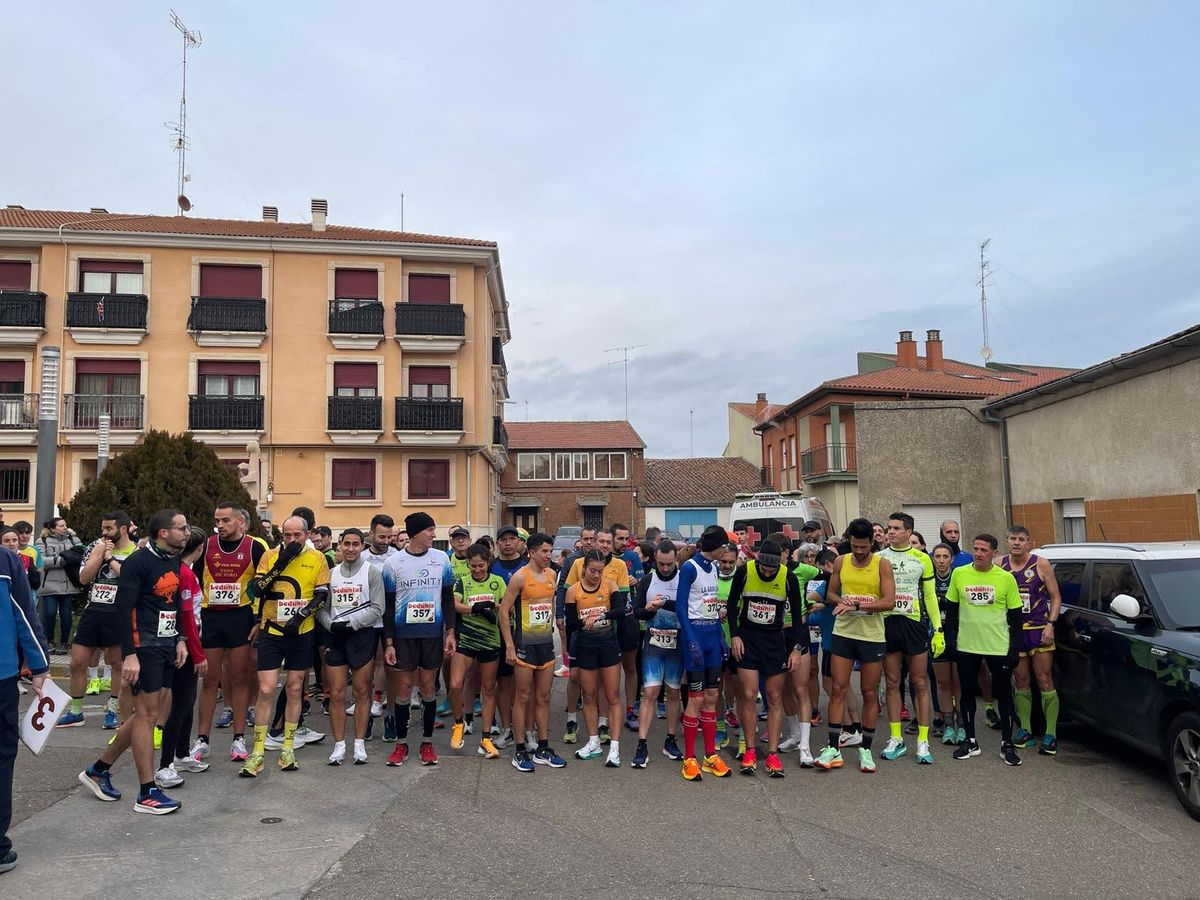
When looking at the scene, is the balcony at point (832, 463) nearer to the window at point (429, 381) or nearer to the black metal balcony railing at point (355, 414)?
the window at point (429, 381)

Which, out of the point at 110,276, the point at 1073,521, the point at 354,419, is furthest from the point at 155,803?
the point at 110,276

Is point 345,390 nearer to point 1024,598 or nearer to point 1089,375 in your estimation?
point 1089,375

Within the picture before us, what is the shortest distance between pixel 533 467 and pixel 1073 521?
3437 cm

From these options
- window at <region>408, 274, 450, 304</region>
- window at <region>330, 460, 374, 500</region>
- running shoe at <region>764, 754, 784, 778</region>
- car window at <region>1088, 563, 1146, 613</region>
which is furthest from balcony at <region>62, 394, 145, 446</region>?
car window at <region>1088, 563, 1146, 613</region>

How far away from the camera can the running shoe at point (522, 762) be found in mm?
6914

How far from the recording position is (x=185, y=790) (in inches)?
245

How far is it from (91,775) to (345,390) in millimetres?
25770

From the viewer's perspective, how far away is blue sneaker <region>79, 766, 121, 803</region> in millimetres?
5926

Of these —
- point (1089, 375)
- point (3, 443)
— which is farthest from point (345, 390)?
point (1089, 375)

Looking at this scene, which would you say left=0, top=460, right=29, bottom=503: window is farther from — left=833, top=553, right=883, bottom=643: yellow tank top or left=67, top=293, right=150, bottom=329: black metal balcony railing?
left=833, top=553, right=883, bottom=643: yellow tank top

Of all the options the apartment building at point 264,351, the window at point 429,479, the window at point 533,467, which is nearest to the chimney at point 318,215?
the apartment building at point 264,351

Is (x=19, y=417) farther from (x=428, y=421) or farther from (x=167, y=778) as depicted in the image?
(x=167, y=778)

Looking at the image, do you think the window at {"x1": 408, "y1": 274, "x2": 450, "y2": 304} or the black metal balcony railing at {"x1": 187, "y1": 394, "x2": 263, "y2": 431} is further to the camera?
the window at {"x1": 408, "y1": 274, "x2": 450, "y2": 304}

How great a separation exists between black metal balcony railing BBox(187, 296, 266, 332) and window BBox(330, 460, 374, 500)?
568 centimetres
